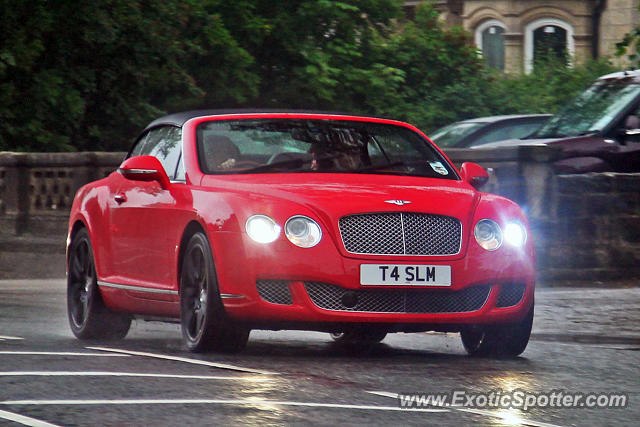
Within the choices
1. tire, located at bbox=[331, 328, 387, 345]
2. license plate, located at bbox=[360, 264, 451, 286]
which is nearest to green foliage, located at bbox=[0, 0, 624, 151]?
tire, located at bbox=[331, 328, 387, 345]

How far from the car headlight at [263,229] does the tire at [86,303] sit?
2.31 metres

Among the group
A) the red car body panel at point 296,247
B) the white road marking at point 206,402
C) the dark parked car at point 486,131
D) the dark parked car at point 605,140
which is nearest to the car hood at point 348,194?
the red car body panel at point 296,247

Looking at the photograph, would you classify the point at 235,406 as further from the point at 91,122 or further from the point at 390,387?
the point at 91,122

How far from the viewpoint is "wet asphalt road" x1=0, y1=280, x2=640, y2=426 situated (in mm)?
6312

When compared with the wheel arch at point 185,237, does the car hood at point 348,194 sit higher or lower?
higher

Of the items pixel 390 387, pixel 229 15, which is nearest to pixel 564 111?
pixel 390 387

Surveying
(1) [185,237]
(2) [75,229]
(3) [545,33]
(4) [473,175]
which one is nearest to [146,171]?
(1) [185,237]

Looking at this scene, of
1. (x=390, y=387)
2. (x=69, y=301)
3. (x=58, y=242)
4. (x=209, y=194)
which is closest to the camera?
(x=390, y=387)

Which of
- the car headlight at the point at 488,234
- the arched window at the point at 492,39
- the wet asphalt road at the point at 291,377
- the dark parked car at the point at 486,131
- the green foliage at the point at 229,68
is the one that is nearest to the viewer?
the wet asphalt road at the point at 291,377

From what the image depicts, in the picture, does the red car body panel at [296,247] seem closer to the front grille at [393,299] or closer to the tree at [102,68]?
the front grille at [393,299]

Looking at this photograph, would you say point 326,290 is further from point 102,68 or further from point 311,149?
point 102,68

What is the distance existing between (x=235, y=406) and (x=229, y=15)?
26.9m

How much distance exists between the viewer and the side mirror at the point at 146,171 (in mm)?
9500

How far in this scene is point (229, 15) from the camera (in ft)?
108
